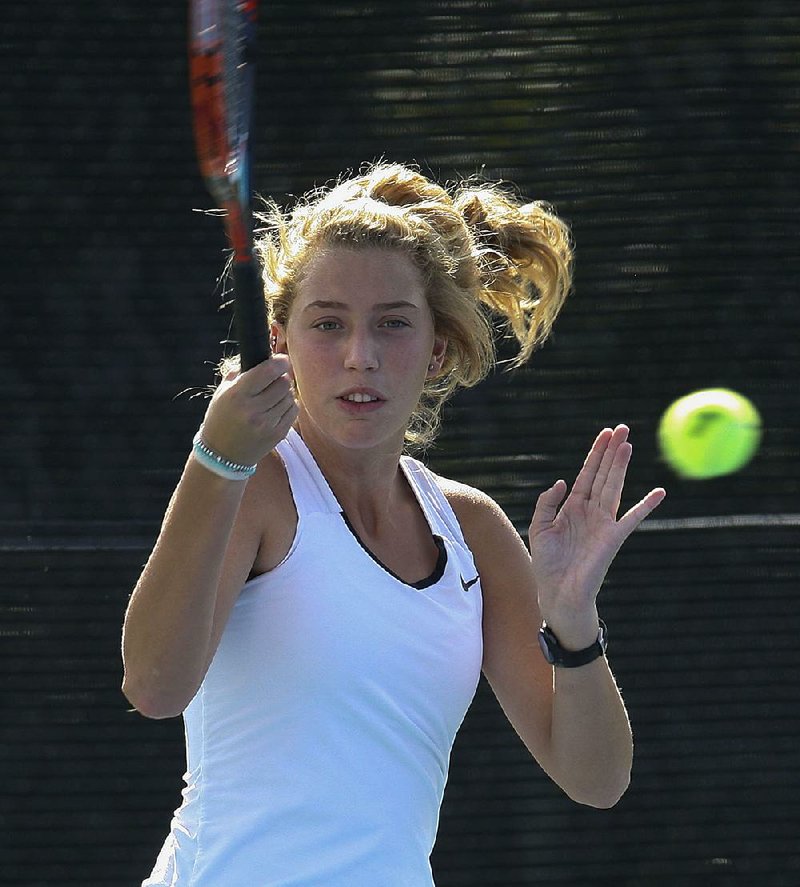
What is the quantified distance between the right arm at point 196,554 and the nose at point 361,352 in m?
0.28

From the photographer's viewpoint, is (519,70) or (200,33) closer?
(200,33)

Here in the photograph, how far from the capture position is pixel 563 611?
Result: 75.4 inches

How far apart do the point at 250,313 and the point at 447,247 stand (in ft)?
1.96

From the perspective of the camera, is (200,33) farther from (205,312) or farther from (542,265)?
(205,312)

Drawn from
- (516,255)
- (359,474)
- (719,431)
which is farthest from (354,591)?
(719,431)

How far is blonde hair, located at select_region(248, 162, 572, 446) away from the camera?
1.99 meters

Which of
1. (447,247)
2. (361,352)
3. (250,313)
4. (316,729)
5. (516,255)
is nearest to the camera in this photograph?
(250,313)

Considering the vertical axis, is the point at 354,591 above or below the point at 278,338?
below

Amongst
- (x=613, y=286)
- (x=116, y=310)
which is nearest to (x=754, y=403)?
(x=613, y=286)

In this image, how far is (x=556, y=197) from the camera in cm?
347

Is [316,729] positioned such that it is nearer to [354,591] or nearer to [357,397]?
[354,591]

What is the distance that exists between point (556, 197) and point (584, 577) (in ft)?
5.72

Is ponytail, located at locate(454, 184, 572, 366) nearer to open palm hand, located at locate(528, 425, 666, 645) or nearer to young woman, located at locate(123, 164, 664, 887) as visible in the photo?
young woman, located at locate(123, 164, 664, 887)

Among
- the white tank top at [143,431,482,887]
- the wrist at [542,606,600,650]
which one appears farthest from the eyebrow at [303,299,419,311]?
the wrist at [542,606,600,650]
